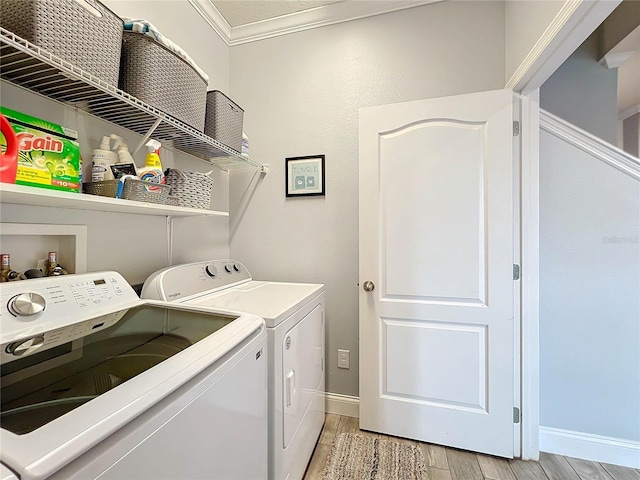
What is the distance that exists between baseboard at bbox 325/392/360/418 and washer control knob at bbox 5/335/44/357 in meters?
1.71

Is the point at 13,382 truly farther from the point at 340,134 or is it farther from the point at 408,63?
the point at 408,63

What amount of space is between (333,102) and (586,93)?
1943mm

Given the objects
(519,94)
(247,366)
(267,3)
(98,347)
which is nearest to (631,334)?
(519,94)

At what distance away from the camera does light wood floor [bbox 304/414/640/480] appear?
4.86 feet

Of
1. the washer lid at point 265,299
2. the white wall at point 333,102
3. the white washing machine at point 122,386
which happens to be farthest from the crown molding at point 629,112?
the white washing machine at point 122,386

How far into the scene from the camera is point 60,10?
82cm

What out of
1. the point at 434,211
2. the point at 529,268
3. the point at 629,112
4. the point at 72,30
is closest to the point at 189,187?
the point at 72,30

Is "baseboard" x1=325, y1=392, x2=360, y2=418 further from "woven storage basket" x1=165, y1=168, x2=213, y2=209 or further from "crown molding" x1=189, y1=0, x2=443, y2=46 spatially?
"crown molding" x1=189, y1=0, x2=443, y2=46

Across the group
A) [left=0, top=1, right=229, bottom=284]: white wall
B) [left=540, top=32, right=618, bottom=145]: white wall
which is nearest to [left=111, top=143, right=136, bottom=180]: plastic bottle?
[left=0, top=1, right=229, bottom=284]: white wall

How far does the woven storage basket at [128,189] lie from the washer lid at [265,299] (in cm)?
51

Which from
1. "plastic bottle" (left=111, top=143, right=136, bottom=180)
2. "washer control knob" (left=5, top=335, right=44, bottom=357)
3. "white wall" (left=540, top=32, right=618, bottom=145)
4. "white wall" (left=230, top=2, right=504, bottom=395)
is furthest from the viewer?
"white wall" (left=540, top=32, right=618, bottom=145)

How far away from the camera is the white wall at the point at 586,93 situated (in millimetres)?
2156

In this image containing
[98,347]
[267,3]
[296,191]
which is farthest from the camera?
[296,191]

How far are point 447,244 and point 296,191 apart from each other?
106cm
